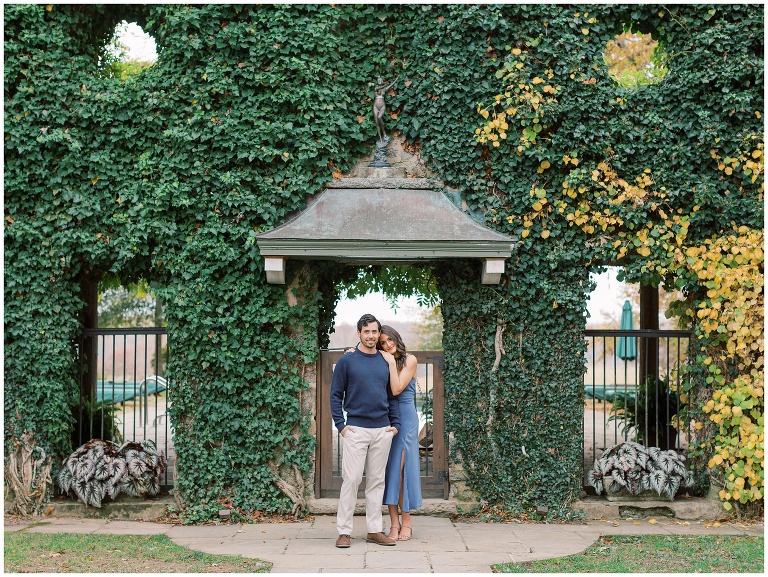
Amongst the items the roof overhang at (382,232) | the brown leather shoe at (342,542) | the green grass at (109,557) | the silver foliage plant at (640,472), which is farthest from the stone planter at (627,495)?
the green grass at (109,557)

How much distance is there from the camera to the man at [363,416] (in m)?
5.83

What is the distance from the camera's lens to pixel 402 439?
6.07 m

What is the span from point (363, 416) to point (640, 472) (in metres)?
3.32

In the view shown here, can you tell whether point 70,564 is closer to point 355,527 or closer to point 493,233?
point 355,527

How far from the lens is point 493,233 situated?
23.9 feet

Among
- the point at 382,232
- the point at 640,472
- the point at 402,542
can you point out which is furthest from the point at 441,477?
the point at 382,232

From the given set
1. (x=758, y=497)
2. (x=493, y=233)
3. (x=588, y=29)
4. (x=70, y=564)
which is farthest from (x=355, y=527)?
(x=588, y=29)

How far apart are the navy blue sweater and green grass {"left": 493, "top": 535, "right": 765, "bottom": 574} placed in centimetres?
145

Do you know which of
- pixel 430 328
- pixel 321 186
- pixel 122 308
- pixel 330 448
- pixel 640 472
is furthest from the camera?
pixel 430 328

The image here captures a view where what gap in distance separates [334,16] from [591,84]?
106 inches

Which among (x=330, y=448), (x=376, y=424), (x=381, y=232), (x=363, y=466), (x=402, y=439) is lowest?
(x=330, y=448)

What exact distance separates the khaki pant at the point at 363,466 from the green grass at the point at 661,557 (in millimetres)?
1058

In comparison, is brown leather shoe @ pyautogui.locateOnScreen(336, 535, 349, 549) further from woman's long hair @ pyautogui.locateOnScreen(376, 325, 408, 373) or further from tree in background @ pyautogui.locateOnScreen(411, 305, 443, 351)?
tree in background @ pyautogui.locateOnScreen(411, 305, 443, 351)

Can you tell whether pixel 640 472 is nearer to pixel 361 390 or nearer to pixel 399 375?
pixel 399 375
